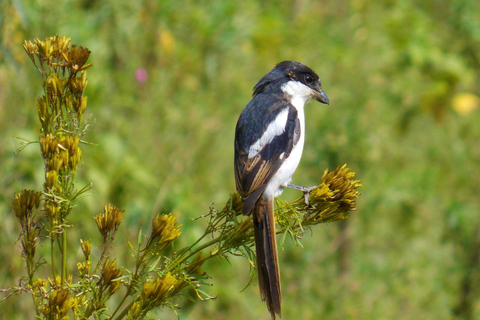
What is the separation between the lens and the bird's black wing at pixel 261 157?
3.24 meters

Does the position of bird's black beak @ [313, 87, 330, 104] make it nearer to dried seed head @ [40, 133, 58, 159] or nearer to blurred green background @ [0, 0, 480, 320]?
blurred green background @ [0, 0, 480, 320]

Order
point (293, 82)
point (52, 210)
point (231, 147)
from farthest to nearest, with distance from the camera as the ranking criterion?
1. point (231, 147)
2. point (293, 82)
3. point (52, 210)

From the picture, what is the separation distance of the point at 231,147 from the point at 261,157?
2.83 metres

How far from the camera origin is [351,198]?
2.39 meters

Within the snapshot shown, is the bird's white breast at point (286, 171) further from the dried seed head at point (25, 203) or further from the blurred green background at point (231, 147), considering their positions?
the dried seed head at point (25, 203)

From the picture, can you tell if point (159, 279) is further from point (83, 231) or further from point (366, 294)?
point (366, 294)

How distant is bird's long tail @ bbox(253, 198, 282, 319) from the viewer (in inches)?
103

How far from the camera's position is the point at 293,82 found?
415 centimetres

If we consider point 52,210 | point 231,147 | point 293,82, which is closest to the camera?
point 52,210

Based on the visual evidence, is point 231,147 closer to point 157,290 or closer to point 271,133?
point 271,133

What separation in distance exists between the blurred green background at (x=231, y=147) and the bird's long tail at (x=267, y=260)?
1312 millimetres

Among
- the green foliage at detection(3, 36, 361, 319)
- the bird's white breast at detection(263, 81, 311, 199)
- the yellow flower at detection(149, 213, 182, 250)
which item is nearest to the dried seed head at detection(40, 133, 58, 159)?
the green foliage at detection(3, 36, 361, 319)

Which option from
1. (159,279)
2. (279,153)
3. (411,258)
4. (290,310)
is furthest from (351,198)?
(411,258)

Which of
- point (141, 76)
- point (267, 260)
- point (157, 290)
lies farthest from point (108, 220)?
point (141, 76)
